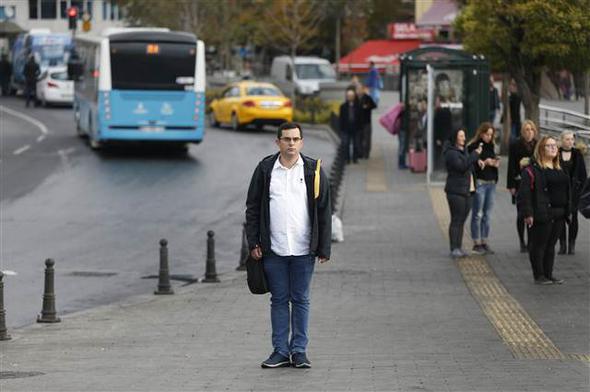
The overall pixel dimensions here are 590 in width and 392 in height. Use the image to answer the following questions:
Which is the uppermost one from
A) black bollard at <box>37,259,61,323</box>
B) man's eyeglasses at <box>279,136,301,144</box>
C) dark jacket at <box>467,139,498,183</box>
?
man's eyeglasses at <box>279,136,301,144</box>

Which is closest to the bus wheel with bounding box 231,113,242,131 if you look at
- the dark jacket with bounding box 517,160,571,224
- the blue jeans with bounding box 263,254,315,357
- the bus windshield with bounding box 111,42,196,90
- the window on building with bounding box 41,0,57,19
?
the bus windshield with bounding box 111,42,196,90

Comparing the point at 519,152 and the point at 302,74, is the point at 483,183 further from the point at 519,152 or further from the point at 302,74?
the point at 302,74

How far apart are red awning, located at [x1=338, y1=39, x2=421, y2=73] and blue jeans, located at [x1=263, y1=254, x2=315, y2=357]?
2677 inches

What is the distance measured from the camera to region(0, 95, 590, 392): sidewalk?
10.3 meters

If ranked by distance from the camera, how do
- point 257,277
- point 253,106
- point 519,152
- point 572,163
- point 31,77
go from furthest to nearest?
point 31,77 < point 253,106 < point 519,152 < point 572,163 < point 257,277

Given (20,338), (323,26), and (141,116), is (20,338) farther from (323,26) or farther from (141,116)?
(323,26)

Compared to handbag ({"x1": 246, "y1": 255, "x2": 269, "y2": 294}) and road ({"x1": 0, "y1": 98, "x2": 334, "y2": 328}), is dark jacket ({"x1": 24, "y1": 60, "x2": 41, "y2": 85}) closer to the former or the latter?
road ({"x1": 0, "y1": 98, "x2": 334, "y2": 328})

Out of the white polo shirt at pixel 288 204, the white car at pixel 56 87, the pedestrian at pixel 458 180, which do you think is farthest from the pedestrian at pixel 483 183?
the white car at pixel 56 87

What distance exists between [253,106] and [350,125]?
11.2m

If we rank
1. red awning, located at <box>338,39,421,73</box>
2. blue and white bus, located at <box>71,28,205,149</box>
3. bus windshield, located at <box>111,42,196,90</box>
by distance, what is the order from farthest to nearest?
red awning, located at <box>338,39,421,73</box> → bus windshield, located at <box>111,42,196,90</box> → blue and white bus, located at <box>71,28,205,149</box>

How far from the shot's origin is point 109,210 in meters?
26.5

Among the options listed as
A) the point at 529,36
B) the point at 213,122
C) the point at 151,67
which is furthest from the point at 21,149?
the point at 529,36

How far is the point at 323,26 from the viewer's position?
88938 millimetres

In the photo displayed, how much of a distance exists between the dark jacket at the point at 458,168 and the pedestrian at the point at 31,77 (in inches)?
1457
